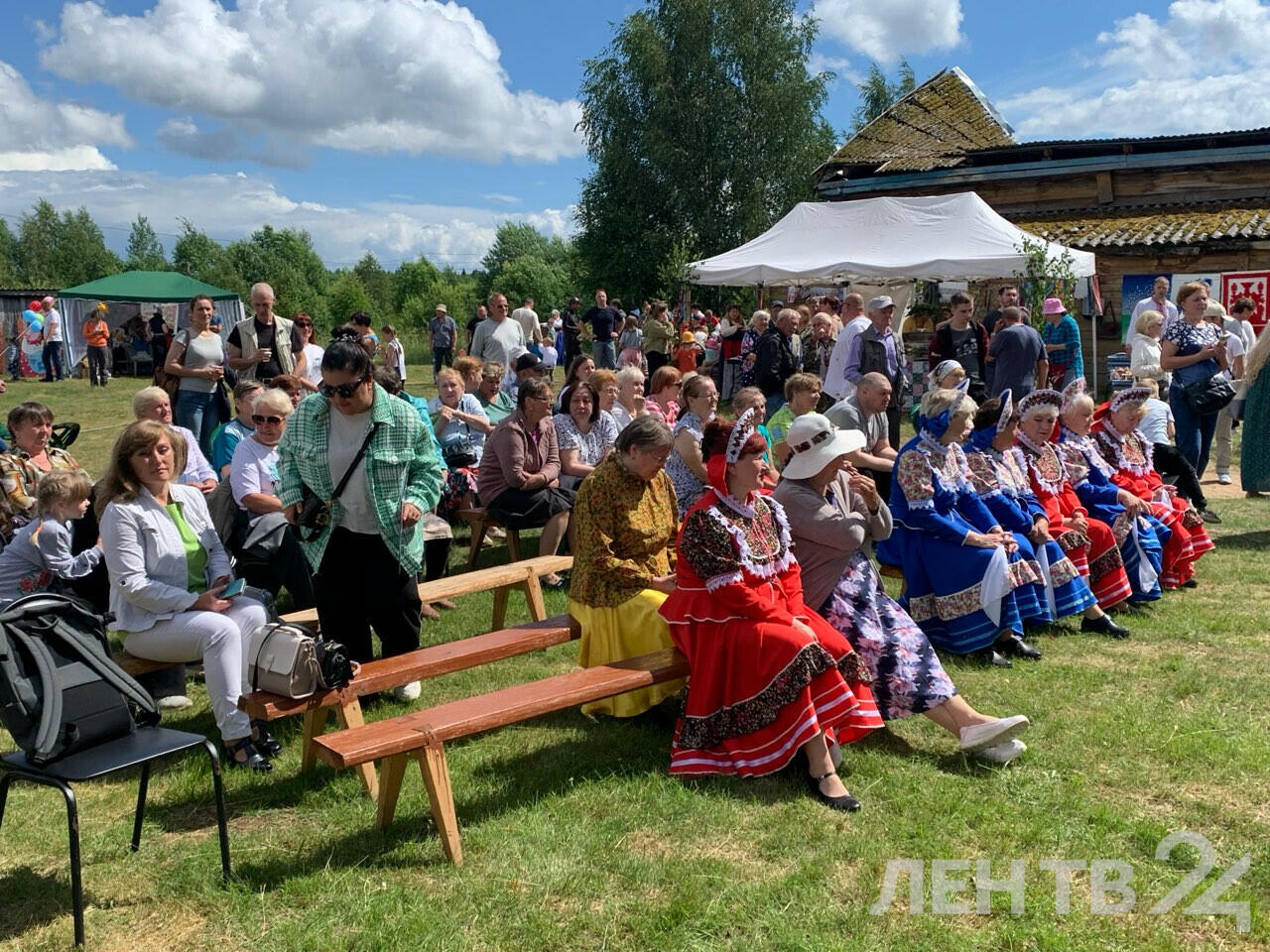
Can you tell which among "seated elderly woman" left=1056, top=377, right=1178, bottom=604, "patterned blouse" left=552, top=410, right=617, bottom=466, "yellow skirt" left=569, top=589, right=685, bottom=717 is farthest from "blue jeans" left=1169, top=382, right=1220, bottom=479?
"yellow skirt" left=569, top=589, right=685, bottom=717

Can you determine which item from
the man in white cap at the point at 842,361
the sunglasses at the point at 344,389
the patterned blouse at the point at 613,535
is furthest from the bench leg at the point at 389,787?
the man in white cap at the point at 842,361

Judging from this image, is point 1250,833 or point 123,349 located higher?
point 123,349

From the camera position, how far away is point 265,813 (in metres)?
3.82

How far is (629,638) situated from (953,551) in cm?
195

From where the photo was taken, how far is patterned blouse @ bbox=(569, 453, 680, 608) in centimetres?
458

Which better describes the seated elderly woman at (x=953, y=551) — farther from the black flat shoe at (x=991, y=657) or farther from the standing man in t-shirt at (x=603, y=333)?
the standing man in t-shirt at (x=603, y=333)

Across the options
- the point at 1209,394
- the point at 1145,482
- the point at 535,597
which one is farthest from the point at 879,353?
the point at 535,597

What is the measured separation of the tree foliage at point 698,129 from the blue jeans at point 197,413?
2431cm

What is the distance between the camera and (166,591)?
13.4ft

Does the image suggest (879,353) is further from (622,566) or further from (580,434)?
(622,566)

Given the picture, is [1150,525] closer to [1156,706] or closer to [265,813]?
[1156,706]

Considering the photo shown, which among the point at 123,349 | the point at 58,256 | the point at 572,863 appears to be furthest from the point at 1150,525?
the point at 58,256

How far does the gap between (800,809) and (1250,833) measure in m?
1.56

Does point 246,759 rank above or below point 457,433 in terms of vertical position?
below
